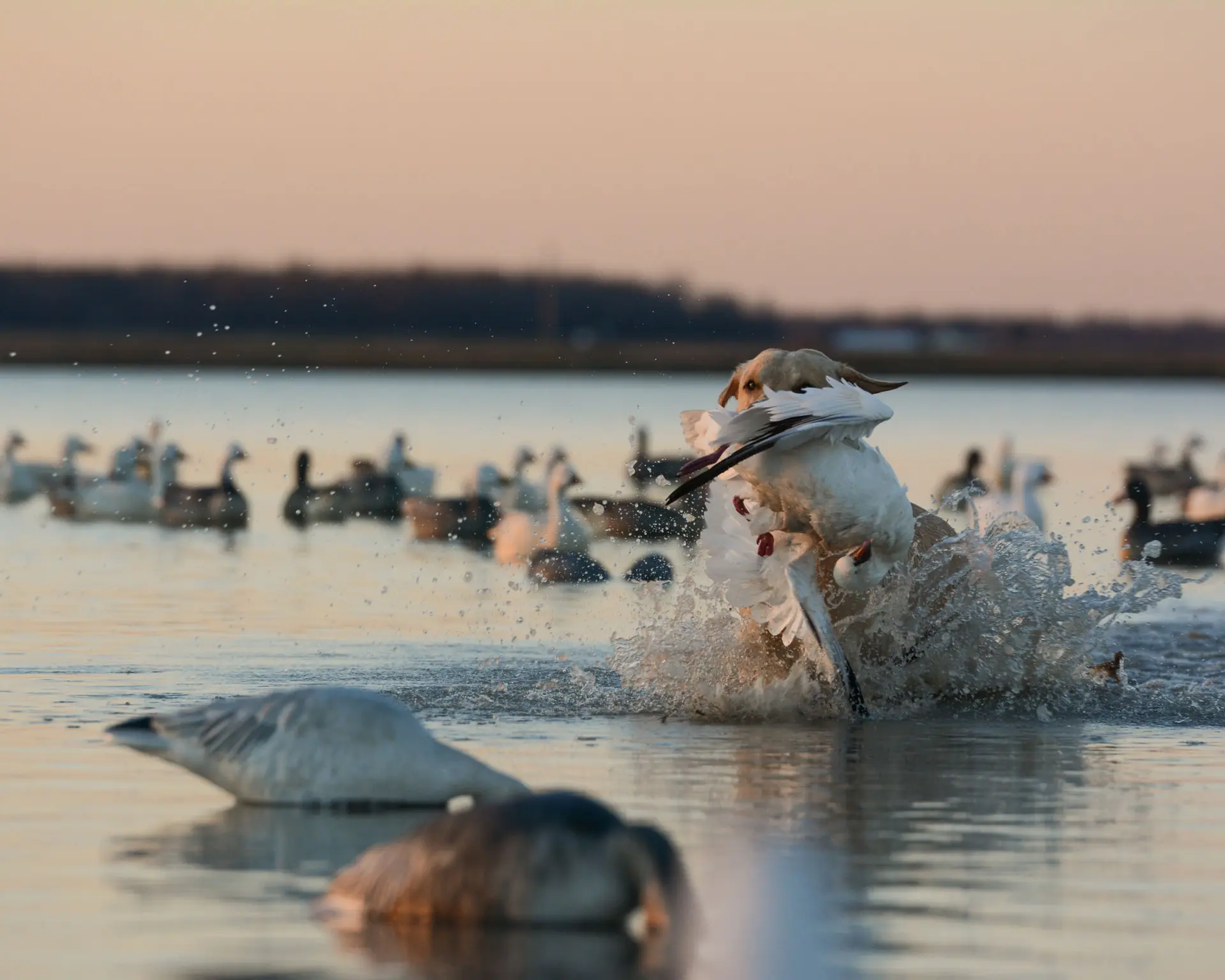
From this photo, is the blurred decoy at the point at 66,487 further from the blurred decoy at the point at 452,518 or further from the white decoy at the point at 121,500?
the blurred decoy at the point at 452,518

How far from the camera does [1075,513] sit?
93.4ft

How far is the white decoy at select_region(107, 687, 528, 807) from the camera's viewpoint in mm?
8039

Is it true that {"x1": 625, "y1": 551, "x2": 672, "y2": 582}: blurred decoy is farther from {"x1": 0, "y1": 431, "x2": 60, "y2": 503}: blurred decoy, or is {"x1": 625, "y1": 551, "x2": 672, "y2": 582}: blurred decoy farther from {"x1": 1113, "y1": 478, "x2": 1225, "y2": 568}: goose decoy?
{"x1": 0, "y1": 431, "x2": 60, "y2": 503}: blurred decoy

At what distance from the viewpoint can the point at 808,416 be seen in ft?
34.1

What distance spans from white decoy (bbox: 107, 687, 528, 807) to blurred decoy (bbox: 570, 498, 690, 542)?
16.7 m

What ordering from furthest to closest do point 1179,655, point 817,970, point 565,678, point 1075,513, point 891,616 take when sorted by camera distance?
point 1075,513
point 1179,655
point 565,678
point 891,616
point 817,970

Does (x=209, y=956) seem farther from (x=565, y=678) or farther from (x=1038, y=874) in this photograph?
(x=565, y=678)

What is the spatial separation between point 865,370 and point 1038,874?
90.4 metres

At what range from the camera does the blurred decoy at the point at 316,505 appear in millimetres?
27297

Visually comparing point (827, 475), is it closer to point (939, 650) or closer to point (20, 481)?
point (939, 650)

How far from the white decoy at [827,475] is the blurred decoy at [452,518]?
558 inches

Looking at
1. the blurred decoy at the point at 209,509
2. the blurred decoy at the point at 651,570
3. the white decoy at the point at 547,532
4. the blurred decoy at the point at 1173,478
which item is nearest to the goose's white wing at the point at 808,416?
the blurred decoy at the point at 651,570

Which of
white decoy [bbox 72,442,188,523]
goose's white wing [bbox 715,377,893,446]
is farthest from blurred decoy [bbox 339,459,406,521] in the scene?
goose's white wing [bbox 715,377,893,446]

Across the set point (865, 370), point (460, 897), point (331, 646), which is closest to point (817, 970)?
point (460, 897)
